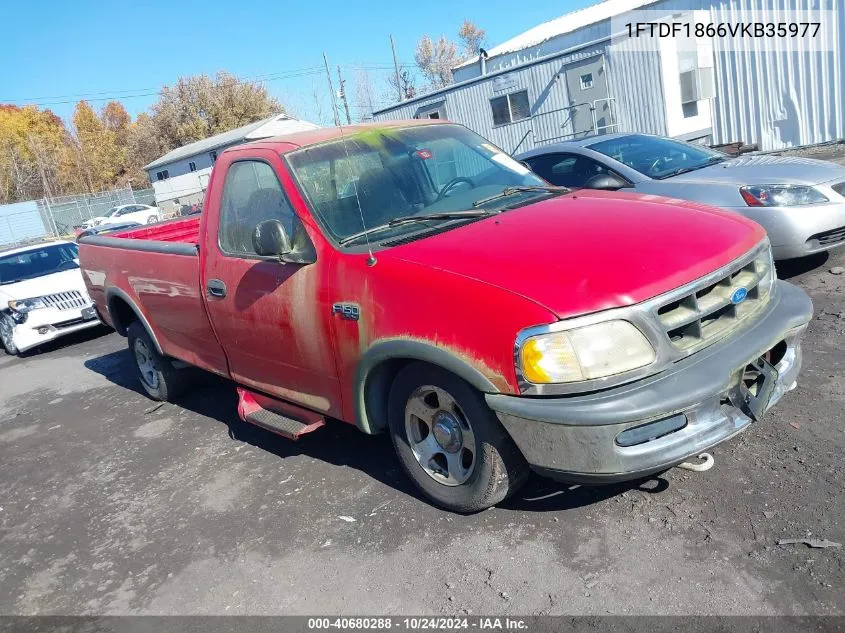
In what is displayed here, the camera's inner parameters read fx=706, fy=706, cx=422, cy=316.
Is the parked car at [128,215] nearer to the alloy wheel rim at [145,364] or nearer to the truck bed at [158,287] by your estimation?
the truck bed at [158,287]

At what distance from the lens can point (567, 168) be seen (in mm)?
7445

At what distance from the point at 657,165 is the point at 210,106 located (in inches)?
2277


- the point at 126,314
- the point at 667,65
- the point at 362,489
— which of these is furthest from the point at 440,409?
the point at 667,65

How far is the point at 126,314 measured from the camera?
20.9 ft

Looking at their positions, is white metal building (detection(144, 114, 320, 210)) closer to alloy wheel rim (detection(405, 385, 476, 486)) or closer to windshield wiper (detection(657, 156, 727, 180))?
windshield wiper (detection(657, 156, 727, 180))

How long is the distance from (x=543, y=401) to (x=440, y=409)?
2.22ft

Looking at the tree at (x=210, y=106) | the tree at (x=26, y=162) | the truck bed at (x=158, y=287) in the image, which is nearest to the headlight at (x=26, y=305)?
the truck bed at (x=158, y=287)

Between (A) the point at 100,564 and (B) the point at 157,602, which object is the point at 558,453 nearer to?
(B) the point at 157,602

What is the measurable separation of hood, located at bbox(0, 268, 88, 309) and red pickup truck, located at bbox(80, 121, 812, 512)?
5935 millimetres

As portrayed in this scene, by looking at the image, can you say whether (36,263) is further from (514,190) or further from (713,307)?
(713,307)

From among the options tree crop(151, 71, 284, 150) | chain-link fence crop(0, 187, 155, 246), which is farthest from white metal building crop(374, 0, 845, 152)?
tree crop(151, 71, 284, 150)

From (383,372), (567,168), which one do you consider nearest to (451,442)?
(383,372)

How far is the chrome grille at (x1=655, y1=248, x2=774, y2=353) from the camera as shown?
9.71 ft

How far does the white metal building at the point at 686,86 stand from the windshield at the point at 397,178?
1428 cm
